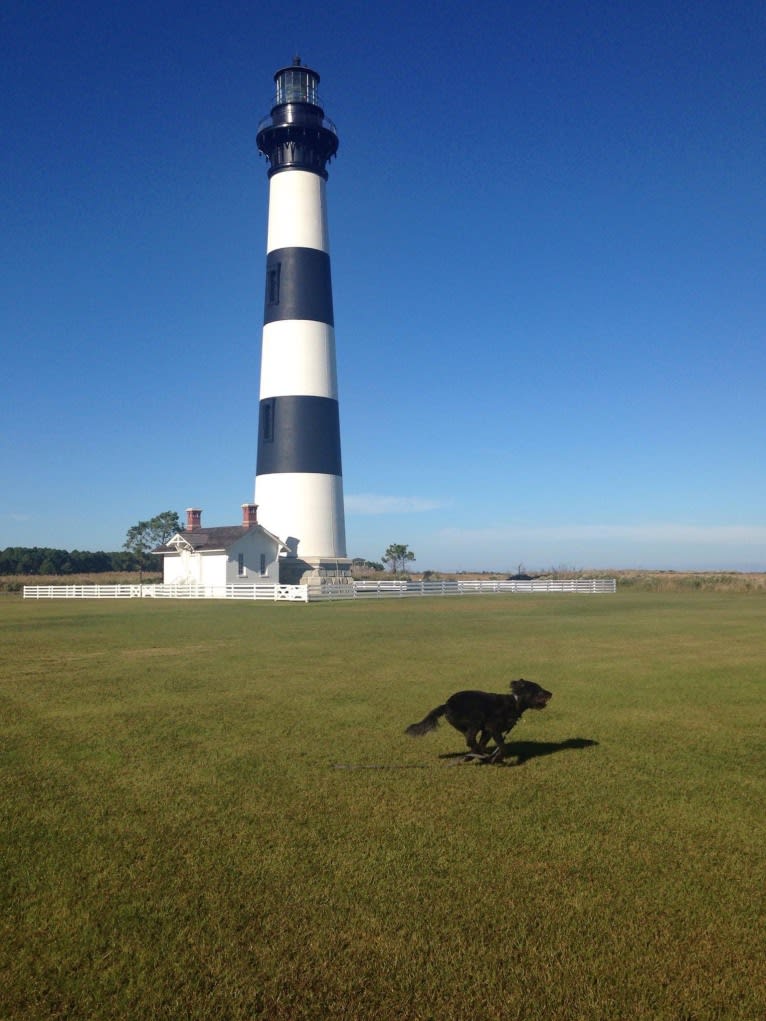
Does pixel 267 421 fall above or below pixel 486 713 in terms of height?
above

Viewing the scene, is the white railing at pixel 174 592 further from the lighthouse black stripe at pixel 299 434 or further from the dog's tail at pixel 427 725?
the dog's tail at pixel 427 725

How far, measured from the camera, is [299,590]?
4038cm

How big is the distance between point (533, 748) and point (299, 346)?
125ft

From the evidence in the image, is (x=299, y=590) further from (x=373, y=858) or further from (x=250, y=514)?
(x=373, y=858)

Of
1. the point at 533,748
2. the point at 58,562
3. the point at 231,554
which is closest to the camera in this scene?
the point at 533,748

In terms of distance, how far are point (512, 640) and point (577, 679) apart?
6.69 m

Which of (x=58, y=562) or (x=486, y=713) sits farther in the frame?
(x=58, y=562)

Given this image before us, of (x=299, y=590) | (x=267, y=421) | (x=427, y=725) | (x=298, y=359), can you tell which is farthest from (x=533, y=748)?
(x=267, y=421)

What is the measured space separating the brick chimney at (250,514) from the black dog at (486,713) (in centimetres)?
4010

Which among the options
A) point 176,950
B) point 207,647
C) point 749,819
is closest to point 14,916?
point 176,950

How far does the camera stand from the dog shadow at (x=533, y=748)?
318 inches

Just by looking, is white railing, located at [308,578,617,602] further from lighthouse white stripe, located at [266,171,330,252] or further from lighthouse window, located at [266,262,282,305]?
lighthouse white stripe, located at [266,171,330,252]

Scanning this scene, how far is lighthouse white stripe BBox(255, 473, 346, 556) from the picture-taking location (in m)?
45.8

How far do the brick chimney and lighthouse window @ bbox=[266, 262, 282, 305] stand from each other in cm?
1135
